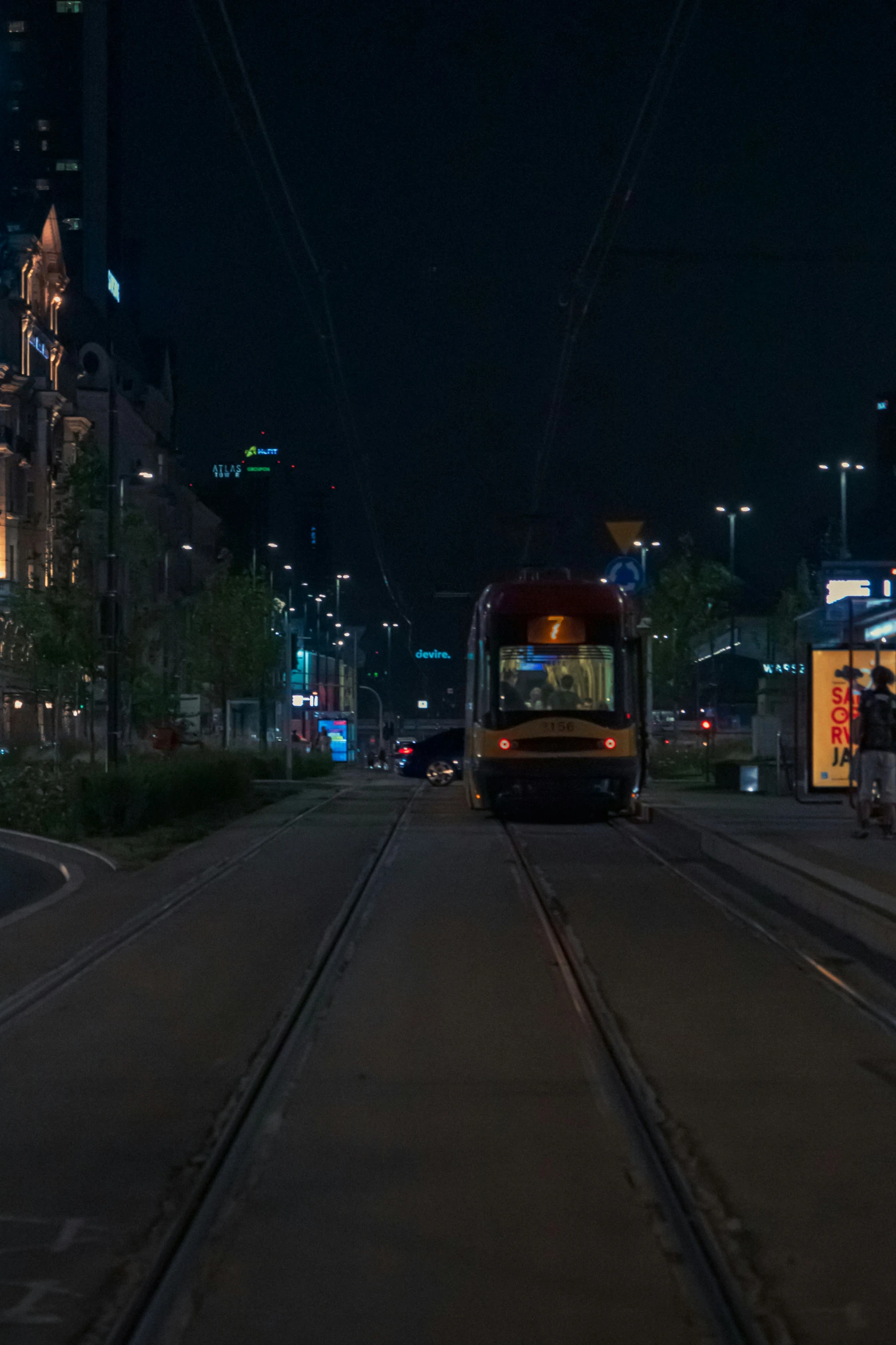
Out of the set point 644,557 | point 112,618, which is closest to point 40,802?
point 112,618

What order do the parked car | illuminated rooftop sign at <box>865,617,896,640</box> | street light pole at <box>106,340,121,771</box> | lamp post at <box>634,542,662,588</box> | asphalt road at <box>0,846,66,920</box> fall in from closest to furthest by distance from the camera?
asphalt road at <box>0,846,66,920</box>, illuminated rooftop sign at <box>865,617,896,640</box>, street light pole at <box>106,340,121,771</box>, lamp post at <box>634,542,662,588</box>, the parked car

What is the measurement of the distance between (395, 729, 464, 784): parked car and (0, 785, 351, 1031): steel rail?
25.5 metres

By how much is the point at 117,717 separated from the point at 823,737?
1120cm

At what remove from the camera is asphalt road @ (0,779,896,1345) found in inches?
183

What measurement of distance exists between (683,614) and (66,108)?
107441mm

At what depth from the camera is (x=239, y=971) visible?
11.1m

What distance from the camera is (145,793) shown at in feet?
78.3

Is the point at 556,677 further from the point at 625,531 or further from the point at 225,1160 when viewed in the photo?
the point at 225,1160

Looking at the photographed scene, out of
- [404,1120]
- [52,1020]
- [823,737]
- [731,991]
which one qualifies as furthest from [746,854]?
[404,1120]

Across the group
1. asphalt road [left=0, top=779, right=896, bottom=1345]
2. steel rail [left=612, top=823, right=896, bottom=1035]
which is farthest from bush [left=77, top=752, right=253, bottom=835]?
asphalt road [left=0, top=779, right=896, bottom=1345]

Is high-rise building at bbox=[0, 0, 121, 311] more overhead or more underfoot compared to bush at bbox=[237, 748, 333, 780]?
more overhead

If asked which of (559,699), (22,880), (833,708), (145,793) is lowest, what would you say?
(22,880)

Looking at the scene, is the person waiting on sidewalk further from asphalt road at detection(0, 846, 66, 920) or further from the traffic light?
the traffic light

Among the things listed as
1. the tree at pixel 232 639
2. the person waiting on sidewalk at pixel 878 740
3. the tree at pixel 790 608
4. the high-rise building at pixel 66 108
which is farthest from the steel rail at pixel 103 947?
the high-rise building at pixel 66 108
